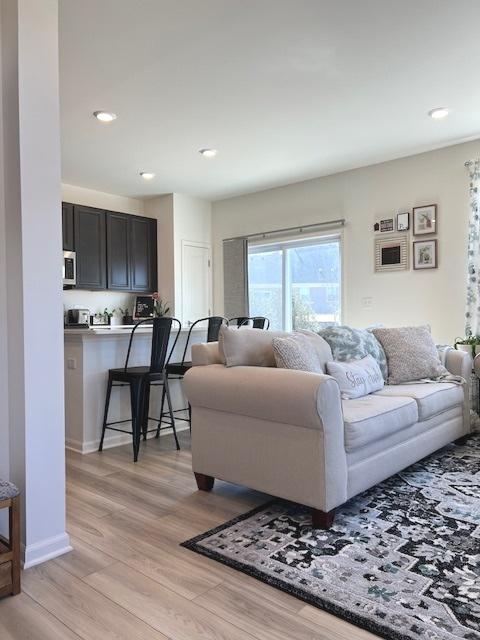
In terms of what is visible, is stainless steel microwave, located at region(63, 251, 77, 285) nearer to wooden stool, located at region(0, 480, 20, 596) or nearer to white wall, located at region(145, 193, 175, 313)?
white wall, located at region(145, 193, 175, 313)

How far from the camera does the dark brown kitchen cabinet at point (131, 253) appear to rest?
6133 mm

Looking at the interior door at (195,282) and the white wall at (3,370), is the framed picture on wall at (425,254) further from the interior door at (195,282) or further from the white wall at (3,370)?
the white wall at (3,370)

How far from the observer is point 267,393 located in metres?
2.43

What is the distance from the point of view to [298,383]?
90.9 inches

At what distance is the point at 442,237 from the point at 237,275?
8.99 feet

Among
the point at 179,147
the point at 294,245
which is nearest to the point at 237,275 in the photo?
the point at 294,245

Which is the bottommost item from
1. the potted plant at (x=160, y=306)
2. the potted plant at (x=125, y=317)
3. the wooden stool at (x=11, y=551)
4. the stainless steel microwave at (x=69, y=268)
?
the wooden stool at (x=11, y=551)

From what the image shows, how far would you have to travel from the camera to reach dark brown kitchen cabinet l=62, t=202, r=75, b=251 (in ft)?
18.5

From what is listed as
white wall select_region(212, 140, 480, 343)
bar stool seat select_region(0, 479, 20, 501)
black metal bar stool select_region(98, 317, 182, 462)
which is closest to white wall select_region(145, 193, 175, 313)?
white wall select_region(212, 140, 480, 343)

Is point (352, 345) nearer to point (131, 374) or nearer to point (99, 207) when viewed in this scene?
point (131, 374)

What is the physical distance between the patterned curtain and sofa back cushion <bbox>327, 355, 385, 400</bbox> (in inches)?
63.6

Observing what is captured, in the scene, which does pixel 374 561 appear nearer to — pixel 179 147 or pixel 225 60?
pixel 225 60

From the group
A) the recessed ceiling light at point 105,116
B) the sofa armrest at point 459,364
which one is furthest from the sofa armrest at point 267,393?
the recessed ceiling light at point 105,116

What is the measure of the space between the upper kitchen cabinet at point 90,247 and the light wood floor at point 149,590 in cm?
357
